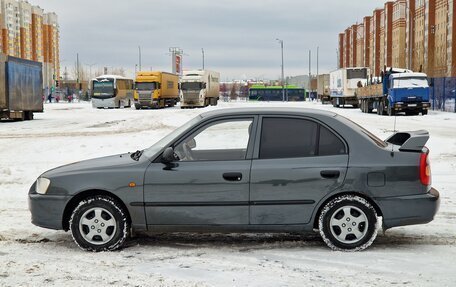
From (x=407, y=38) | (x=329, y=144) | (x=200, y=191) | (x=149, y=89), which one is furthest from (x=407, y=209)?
(x=407, y=38)

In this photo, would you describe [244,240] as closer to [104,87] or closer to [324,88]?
[104,87]

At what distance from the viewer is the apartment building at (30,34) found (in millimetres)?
119156

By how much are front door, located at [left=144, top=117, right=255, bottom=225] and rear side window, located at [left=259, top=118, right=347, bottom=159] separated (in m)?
0.22

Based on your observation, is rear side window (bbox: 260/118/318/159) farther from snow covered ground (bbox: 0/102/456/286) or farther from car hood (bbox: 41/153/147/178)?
car hood (bbox: 41/153/147/178)

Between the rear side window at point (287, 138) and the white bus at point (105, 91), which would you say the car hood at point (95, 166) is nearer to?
the rear side window at point (287, 138)

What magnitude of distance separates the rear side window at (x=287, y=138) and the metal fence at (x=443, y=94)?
38985mm

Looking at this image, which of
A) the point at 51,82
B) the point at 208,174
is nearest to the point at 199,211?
the point at 208,174

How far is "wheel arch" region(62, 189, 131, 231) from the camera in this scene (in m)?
6.44

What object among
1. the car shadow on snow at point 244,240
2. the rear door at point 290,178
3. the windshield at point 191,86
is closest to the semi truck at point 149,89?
the windshield at point 191,86

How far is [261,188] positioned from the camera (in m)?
6.29

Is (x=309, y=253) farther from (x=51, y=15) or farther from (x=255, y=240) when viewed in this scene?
(x=51, y=15)

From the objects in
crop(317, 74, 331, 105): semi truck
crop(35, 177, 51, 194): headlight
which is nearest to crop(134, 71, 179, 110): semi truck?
crop(317, 74, 331, 105): semi truck

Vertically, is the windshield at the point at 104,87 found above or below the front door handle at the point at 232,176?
above

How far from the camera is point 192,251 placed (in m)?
Result: 6.41
